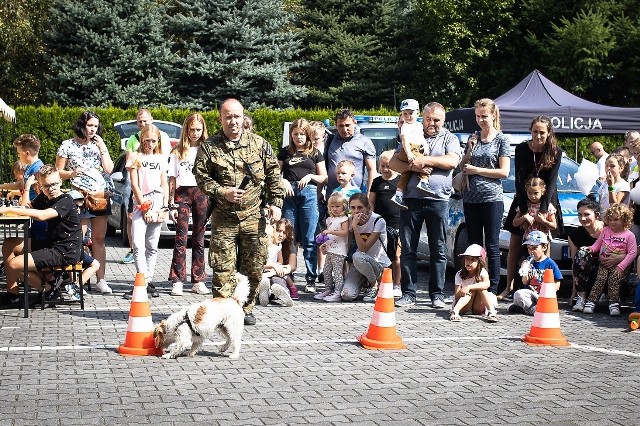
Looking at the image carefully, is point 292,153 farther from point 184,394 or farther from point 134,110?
point 134,110

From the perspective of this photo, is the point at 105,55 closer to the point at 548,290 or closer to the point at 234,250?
the point at 234,250

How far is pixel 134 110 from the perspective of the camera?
3095cm

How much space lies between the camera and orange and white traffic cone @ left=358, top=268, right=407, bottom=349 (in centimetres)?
923

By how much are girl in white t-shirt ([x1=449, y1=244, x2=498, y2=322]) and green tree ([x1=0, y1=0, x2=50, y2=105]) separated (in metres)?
33.2

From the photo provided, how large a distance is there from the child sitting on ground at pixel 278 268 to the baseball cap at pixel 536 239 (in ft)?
9.30

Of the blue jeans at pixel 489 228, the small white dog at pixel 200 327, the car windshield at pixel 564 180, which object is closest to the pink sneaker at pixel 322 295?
the blue jeans at pixel 489 228

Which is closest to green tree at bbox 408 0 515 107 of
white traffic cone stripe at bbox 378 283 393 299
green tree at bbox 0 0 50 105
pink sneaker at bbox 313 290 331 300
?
green tree at bbox 0 0 50 105

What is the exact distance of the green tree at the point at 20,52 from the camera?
42.2m

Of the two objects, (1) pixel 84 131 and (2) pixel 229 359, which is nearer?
(2) pixel 229 359

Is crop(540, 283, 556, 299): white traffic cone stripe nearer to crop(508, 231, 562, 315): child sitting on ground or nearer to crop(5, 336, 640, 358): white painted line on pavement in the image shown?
crop(5, 336, 640, 358): white painted line on pavement

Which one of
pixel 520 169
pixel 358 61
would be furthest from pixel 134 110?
pixel 520 169

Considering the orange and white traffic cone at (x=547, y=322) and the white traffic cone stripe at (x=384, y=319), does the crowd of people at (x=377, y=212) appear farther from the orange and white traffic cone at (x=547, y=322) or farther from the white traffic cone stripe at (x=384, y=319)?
the white traffic cone stripe at (x=384, y=319)

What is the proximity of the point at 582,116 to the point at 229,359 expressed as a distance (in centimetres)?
1210

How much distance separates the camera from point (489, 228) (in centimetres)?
1220
